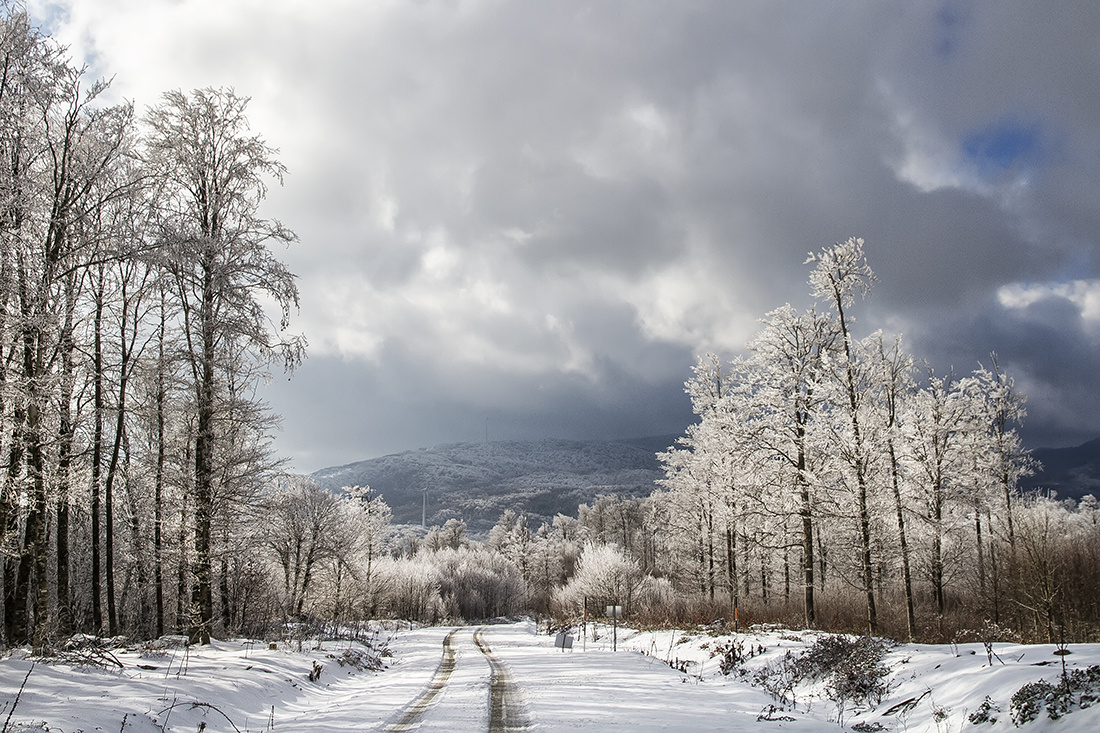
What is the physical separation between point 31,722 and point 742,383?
22791 millimetres

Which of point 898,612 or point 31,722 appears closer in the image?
point 31,722

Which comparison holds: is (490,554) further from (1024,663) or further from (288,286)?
(1024,663)

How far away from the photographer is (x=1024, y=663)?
9219 mm

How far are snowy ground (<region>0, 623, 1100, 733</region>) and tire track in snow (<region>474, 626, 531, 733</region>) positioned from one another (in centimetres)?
4

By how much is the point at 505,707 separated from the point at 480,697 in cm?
140

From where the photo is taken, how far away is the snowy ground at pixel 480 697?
829 centimetres

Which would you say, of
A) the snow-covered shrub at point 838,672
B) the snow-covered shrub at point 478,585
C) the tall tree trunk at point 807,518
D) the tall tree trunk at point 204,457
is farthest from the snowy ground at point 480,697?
the snow-covered shrub at point 478,585

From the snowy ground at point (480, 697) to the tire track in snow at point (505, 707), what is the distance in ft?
0.12

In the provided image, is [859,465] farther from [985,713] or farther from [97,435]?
[97,435]

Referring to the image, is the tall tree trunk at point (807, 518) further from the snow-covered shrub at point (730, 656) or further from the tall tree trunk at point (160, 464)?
the tall tree trunk at point (160, 464)

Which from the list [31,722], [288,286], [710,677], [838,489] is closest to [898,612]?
[838,489]

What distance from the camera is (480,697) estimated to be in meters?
12.0

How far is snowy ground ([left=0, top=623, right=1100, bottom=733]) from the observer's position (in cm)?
829

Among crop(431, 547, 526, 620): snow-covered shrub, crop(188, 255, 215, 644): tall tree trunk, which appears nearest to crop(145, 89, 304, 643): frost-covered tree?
crop(188, 255, 215, 644): tall tree trunk
